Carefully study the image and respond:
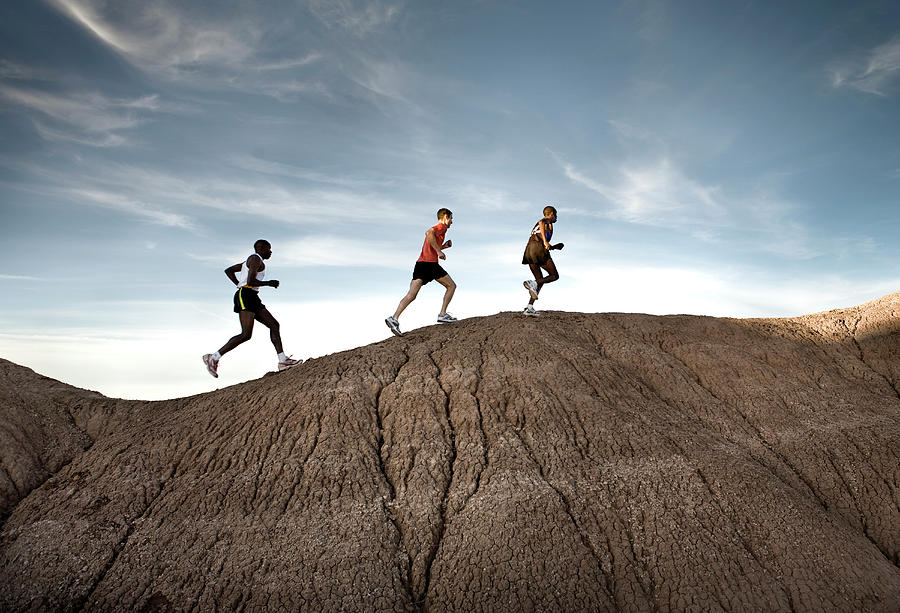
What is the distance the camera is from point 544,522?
8.34 metres

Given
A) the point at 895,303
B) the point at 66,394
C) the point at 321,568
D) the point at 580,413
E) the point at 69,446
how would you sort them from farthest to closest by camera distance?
the point at 895,303, the point at 66,394, the point at 69,446, the point at 580,413, the point at 321,568

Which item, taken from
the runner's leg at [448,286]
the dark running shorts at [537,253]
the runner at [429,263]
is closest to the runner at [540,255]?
the dark running shorts at [537,253]

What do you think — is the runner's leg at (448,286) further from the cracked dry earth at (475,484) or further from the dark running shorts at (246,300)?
the dark running shorts at (246,300)

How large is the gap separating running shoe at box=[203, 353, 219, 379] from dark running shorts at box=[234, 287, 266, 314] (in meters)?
1.01

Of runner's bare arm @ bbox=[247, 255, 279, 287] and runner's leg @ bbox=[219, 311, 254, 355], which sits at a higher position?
runner's bare arm @ bbox=[247, 255, 279, 287]

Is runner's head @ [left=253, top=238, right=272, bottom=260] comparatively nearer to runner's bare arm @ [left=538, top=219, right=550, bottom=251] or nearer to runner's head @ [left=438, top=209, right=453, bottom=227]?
runner's head @ [left=438, top=209, right=453, bottom=227]

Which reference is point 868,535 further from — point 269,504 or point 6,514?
point 6,514

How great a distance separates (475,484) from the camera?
892 centimetres

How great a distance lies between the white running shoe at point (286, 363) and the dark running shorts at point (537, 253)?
16.9 ft

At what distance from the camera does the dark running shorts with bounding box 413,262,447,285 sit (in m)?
12.8

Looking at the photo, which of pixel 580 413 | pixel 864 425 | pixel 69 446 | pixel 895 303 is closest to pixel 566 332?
pixel 580 413

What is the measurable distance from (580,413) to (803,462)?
383 centimetres

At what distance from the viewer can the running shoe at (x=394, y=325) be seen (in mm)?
12656

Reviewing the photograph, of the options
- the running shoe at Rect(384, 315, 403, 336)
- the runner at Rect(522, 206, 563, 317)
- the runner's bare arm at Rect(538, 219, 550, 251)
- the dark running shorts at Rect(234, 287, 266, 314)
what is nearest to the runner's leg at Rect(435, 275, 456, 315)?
the running shoe at Rect(384, 315, 403, 336)
